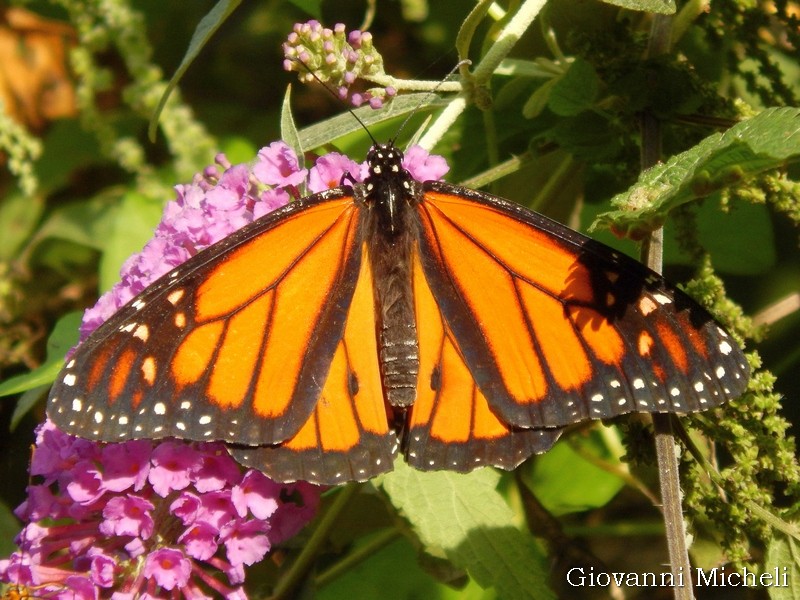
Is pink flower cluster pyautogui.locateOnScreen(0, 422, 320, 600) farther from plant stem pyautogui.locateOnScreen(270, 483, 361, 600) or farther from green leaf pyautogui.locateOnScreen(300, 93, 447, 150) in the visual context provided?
green leaf pyautogui.locateOnScreen(300, 93, 447, 150)

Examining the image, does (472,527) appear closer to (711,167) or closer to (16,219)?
(711,167)

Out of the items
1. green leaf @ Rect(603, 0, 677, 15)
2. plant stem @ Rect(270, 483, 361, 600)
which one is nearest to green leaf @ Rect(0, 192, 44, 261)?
plant stem @ Rect(270, 483, 361, 600)

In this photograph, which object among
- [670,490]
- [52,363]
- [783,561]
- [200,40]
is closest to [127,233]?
[52,363]

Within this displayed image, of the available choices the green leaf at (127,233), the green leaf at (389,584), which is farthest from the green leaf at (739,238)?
the green leaf at (127,233)

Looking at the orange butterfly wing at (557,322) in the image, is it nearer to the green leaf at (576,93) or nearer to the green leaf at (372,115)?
the green leaf at (372,115)

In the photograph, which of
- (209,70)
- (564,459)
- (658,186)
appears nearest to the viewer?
(658,186)

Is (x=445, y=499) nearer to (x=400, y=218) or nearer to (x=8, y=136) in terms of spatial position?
(x=400, y=218)

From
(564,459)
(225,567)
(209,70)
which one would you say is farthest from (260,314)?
(209,70)
